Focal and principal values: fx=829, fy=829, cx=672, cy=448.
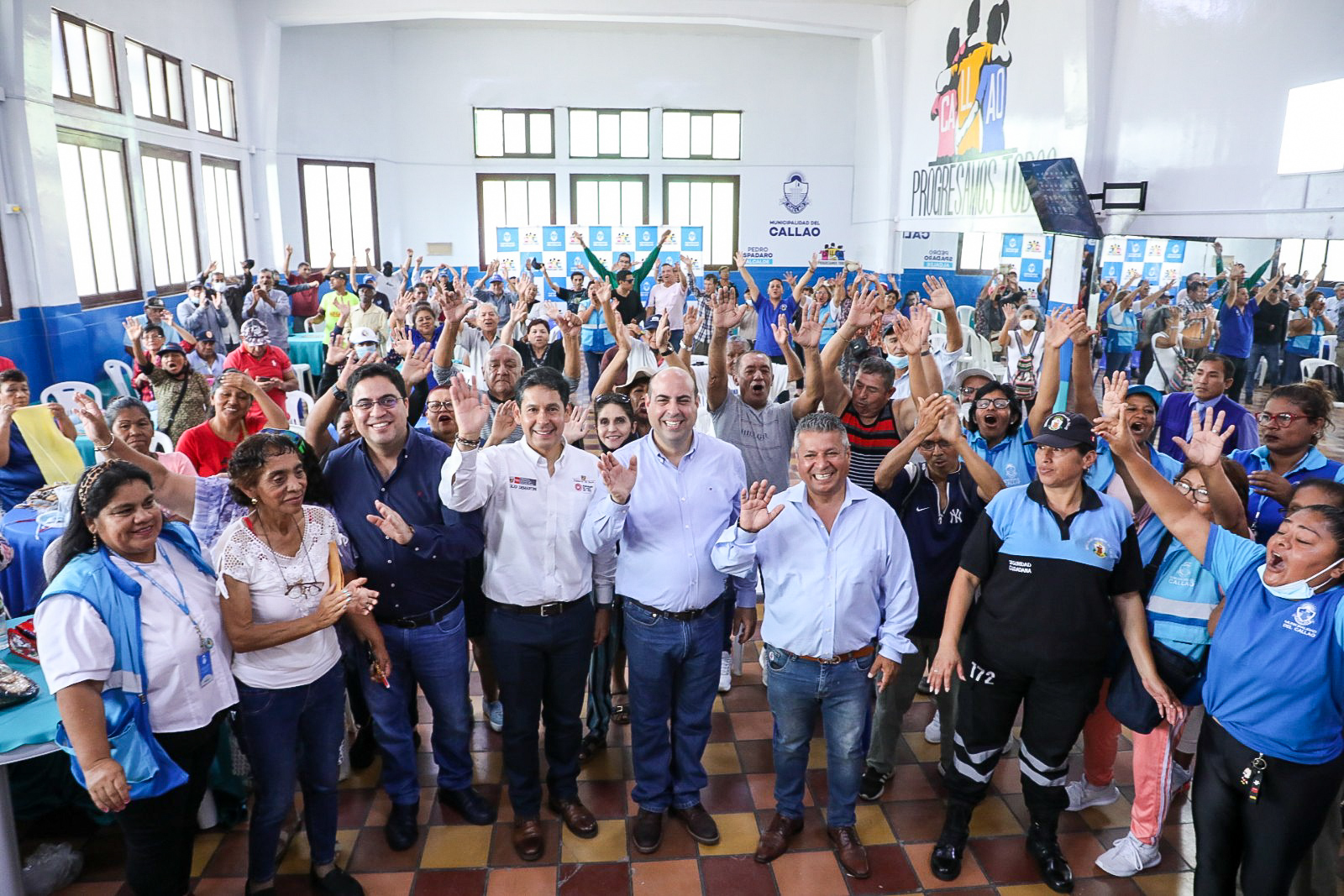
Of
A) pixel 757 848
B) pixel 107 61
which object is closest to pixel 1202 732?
pixel 757 848

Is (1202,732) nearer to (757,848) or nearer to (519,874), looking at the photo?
(757,848)

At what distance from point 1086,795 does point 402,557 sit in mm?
2771

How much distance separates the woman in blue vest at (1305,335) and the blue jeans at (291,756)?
17.2 ft

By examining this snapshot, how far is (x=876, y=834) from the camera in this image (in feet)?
10.2

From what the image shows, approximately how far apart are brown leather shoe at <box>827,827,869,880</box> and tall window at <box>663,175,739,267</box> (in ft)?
45.6

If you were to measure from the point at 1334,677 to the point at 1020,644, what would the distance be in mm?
801

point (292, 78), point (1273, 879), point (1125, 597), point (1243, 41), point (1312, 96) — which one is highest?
point (292, 78)

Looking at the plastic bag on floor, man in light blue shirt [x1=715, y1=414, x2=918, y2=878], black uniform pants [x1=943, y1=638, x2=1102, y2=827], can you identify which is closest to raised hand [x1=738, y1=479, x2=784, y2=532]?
man in light blue shirt [x1=715, y1=414, x2=918, y2=878]

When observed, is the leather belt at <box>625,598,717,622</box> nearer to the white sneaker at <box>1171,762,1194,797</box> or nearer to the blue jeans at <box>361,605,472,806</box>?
the blue jeans at <box>361,605,472,806</box>

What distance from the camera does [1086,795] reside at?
3268mm

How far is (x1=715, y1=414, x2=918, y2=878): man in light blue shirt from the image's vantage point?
2.67 m

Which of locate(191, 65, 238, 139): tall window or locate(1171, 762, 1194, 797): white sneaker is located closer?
locate(1171, 762, 1194, 797): white sneaker

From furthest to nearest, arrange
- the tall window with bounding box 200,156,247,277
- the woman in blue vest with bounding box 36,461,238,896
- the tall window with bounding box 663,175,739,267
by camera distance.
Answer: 1. the tall window with bounding box 663,175,739,267
2. the tall window with bounding box 200,156,247,277
3. the woman in blue vest with bounding box 36,461,238,896

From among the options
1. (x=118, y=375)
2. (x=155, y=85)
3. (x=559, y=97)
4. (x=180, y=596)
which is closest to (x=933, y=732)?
(x=180, y=596)
